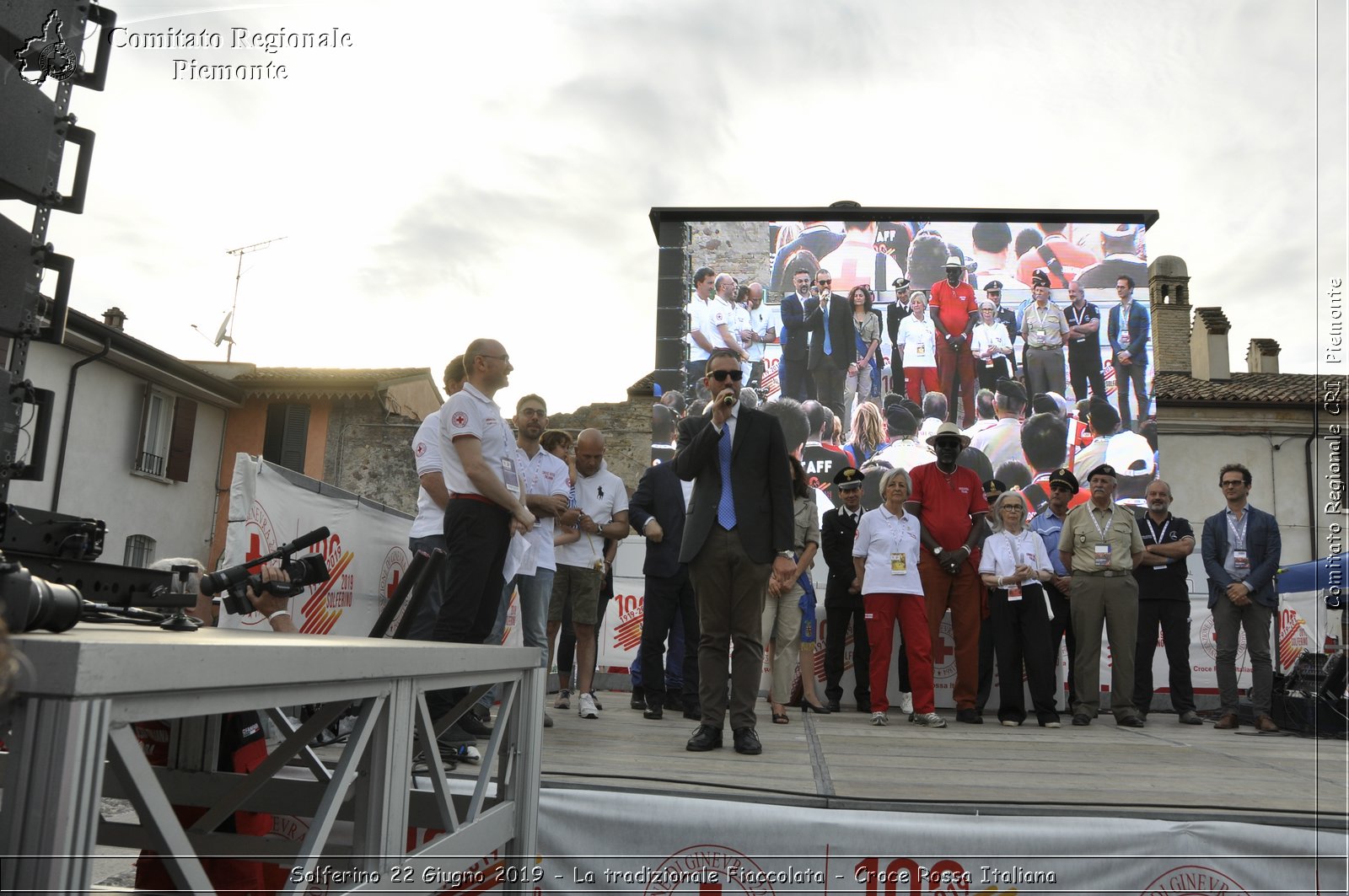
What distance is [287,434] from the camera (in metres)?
23.9

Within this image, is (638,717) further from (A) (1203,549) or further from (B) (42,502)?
(B) (42,502)

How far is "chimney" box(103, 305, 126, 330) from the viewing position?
24203mm

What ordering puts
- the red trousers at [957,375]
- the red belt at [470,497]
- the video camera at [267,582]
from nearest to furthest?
the video camera at [267,582] < the red belt at [470,497] < the red trousers at [957,375]

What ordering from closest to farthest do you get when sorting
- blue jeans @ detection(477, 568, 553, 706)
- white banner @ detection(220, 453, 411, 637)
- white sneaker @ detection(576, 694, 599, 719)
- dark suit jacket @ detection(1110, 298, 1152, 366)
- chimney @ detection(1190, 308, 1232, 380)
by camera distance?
white banner @ detection(220, 453, 411, 637) < blue jeans @ detection(477, 568, 553, 706) < white sneaker @ detection(576, 694, 599, 719) < dark suit jacket @ detection(1110, 298, 1152, 366) < chimney @ detection(1190, 308, 1232, 380)

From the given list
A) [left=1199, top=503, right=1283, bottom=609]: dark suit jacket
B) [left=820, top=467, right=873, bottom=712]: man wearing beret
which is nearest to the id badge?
[left=820, top=467, right=873, bottom=712]: man wearing beret

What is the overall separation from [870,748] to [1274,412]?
77.9ft

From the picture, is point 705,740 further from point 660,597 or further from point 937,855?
point 660,597

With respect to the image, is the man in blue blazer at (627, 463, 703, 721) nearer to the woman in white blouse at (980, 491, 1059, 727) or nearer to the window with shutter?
the woman in white blouse at (980, 491, 1059, 727)

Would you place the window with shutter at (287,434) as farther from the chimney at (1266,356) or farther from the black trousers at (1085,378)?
the chimney at (1266,356)

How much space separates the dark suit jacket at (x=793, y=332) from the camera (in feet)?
58.6

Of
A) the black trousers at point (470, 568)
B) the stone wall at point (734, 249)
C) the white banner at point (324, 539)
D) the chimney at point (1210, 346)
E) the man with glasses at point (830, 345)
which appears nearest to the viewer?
the black trousers at point (470, 568)

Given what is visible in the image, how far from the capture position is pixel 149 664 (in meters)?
1.16

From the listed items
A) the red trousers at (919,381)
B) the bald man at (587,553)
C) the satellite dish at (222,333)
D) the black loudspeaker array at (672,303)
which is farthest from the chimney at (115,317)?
A: the bald man at (587,553)

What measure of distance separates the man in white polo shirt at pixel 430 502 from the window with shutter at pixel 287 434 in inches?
791
